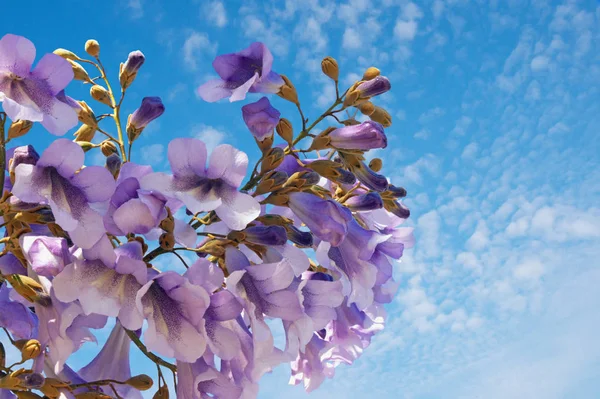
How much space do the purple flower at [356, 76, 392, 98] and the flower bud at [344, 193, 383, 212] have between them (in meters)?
0.33

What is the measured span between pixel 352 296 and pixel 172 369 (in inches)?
23.6

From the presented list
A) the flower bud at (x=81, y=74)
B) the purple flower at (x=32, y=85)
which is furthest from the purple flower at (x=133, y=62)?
the purple flower at (x=32, y=85)

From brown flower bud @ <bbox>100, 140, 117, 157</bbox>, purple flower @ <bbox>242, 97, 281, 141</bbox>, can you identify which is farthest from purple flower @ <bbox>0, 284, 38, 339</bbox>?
purple flower @ <bbox>242, 97, 281, 141</bbox>

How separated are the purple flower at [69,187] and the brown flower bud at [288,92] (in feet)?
2.33

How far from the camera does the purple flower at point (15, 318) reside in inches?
79.0

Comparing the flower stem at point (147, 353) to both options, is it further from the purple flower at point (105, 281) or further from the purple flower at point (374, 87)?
the purple flower at point (374, 87)

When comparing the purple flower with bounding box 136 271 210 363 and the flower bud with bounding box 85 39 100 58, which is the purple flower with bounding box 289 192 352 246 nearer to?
the purple flower with bounding box 136 271 210 363

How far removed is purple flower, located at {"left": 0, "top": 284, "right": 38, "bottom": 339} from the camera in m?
2.01

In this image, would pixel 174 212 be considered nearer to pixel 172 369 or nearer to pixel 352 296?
pixel 172 369

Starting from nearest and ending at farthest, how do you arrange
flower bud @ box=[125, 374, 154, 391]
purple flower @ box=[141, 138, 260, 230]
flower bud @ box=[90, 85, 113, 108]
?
purple flower @ box=[141, 138, 260, 230] → flower bud @ box=[125, 374, 154, 391] → flower bud @ box=[90, 85, 113, 108]

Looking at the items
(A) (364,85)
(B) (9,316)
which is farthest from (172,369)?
(A) (364,85)

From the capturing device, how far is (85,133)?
2.09 meters

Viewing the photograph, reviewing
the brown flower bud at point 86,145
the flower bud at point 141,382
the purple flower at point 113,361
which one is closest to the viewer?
the flower bud at point 141,382

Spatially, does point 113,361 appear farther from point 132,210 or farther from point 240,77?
point 240,77
